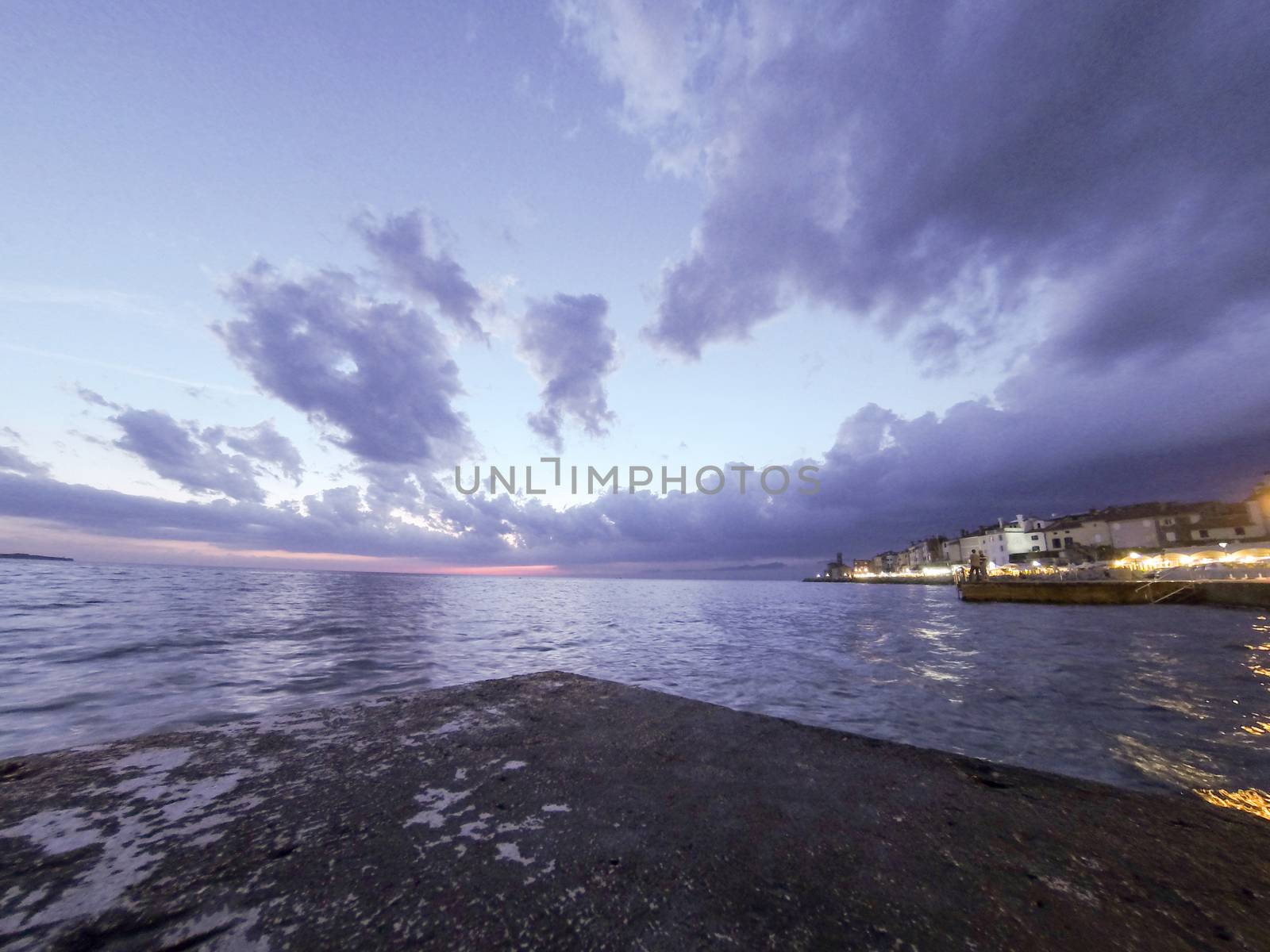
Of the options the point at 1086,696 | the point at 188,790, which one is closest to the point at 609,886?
the point at 188,790

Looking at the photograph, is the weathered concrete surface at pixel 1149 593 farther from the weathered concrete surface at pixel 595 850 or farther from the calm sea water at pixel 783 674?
the weathered concrete surface at pixel 595 850

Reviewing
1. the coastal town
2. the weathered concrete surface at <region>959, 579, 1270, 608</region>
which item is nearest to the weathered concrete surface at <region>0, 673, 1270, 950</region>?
the weathered concrete surface at <region>959, 579, 1270, 608</region>

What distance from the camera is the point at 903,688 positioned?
10414 mm

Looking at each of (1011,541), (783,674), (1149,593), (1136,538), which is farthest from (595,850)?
(1011,541)

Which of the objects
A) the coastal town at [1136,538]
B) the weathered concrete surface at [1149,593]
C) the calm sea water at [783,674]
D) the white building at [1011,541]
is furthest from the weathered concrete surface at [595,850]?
the white building at [1011,541]

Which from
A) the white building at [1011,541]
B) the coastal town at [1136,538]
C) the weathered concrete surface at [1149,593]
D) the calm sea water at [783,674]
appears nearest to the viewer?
the calm sea water at [783,674]

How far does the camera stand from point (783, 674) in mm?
12266

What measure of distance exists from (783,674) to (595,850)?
1060 cm

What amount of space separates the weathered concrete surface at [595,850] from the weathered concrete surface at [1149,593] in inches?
1829

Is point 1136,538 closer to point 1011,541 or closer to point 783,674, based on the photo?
point 1011,541

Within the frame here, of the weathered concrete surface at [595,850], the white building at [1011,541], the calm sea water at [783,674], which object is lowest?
the calm sea water at [783,674]

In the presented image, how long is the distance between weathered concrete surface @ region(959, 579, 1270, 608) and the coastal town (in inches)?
733

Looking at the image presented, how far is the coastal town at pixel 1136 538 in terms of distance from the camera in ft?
186

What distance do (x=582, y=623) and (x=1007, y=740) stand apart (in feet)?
81.4
